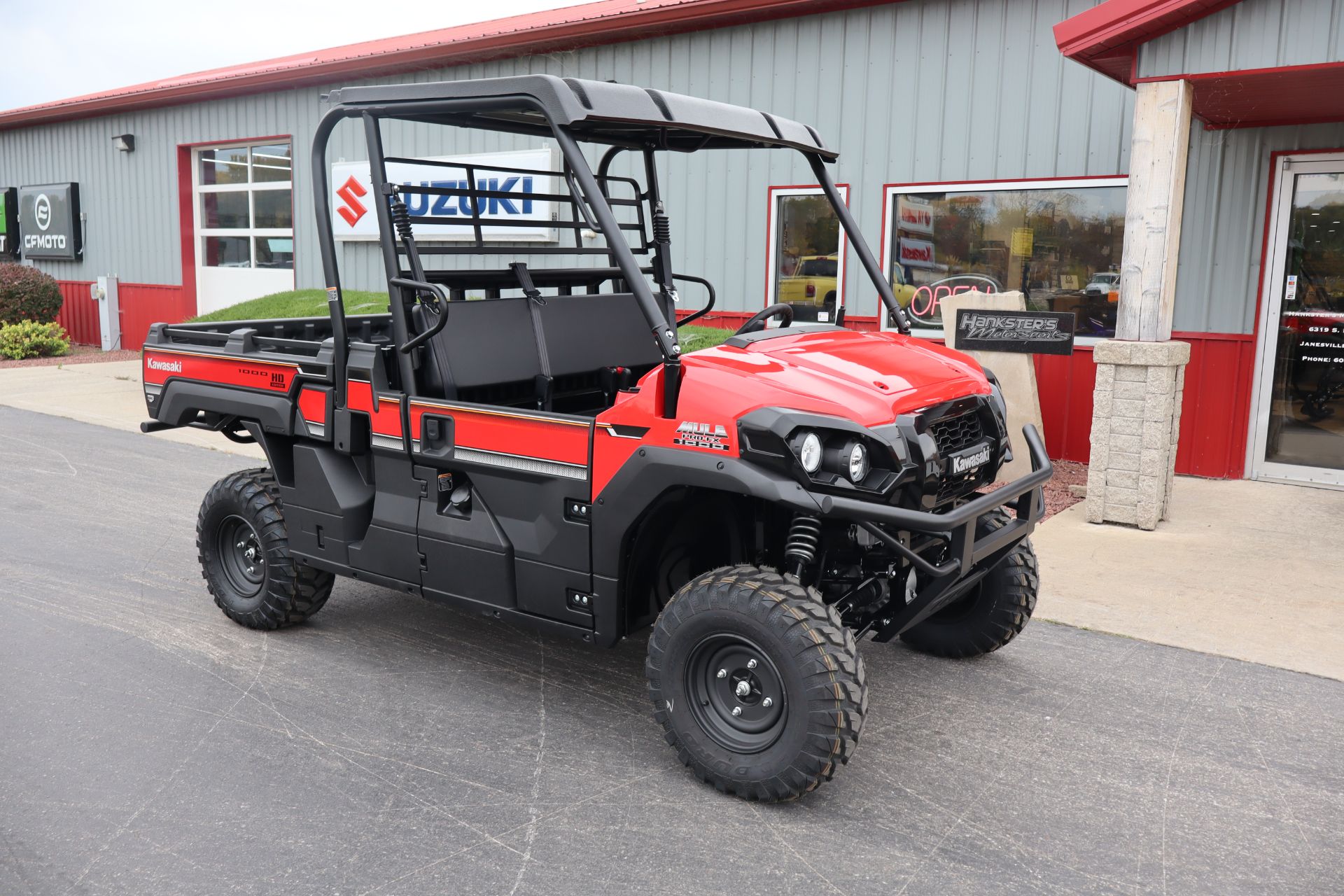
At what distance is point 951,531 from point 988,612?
1.40 metres

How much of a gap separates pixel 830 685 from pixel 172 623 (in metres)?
3.35

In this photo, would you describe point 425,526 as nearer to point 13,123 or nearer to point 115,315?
point 115,315

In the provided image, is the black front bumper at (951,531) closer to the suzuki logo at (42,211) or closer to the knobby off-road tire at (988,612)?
the knobby off-road tire at (988,612)

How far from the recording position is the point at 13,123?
1919cm

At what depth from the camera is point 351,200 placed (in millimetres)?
13852

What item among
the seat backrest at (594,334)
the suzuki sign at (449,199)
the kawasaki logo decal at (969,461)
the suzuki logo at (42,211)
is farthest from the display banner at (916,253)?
the suzuki logo at (42,211)

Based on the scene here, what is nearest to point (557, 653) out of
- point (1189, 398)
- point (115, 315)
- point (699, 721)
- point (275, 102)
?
point (699, 721)

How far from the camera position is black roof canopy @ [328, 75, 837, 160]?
364cm

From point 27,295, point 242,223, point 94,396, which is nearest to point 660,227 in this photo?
point 94,396

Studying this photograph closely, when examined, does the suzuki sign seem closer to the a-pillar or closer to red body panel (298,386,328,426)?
the a-pillar

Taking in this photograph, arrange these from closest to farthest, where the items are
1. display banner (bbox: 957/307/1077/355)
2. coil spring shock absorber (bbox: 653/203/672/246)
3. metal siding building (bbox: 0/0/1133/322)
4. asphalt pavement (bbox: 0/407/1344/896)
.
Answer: asphalt pavement (bbox: 0/407/1344/896)
coil spring shock absorber (bbox: 653/203/672/246)
display banner (bbox: 957/307/1077/355)
metal siding building (bbox: 0/0/1133/322)

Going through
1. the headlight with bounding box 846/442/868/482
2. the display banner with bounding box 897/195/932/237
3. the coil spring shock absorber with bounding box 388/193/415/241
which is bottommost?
the headlight with bounding box 846/442/868/482

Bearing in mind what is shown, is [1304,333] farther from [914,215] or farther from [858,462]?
[858,462]

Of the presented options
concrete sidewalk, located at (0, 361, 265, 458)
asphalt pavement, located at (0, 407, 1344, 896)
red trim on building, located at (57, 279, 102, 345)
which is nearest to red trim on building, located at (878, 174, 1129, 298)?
asphalt pavement, located at (0, 407, 1344, 896)
